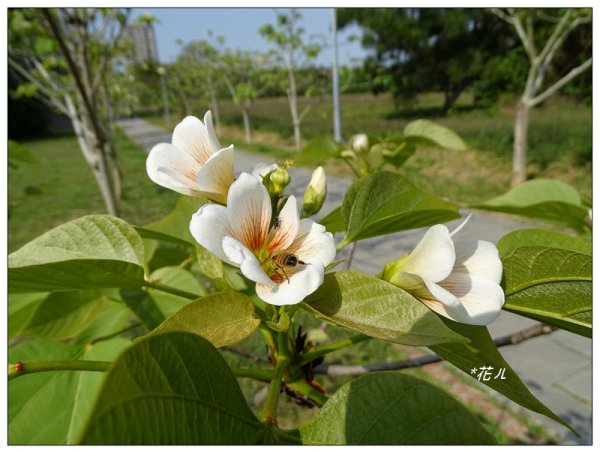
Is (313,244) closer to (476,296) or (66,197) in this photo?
(476,296)

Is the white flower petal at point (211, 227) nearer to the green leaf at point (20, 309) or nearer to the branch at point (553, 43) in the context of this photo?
the green leaf at point (20, 309)

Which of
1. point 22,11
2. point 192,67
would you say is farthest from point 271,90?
point 22,11

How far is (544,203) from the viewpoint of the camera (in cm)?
72

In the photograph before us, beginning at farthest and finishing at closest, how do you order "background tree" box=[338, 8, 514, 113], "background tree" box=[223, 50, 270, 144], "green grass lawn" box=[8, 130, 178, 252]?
"background tree" box=[338, 8, 514, 113], "background tree" box=[223, 50, 270, 144], "green grass lawn" box=[8, 130, 178, 252]

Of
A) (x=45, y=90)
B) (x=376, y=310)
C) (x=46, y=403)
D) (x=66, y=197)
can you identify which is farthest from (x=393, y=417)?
(x=66, y=197)

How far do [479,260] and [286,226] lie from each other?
178mm

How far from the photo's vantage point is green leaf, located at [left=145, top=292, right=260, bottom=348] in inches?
13.5

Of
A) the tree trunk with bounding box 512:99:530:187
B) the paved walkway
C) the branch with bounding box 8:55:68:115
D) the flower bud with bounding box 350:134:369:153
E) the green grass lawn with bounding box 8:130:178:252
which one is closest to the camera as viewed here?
the flower bud with bounding box 350:134:369:153

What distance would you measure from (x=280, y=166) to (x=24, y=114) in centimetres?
1488

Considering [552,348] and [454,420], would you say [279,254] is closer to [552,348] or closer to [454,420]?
[454,420]

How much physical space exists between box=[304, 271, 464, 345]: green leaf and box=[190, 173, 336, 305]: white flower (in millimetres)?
24

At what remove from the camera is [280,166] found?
0.48m

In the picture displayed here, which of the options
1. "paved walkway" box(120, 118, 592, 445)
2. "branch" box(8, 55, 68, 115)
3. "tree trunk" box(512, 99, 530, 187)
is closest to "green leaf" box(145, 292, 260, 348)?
"paved walkway" box(120, 118, 592, 445)

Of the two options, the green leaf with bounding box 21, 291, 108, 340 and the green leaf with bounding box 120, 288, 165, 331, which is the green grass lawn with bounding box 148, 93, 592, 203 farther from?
the green leaf with bounding box 120, 288, 165, 331
